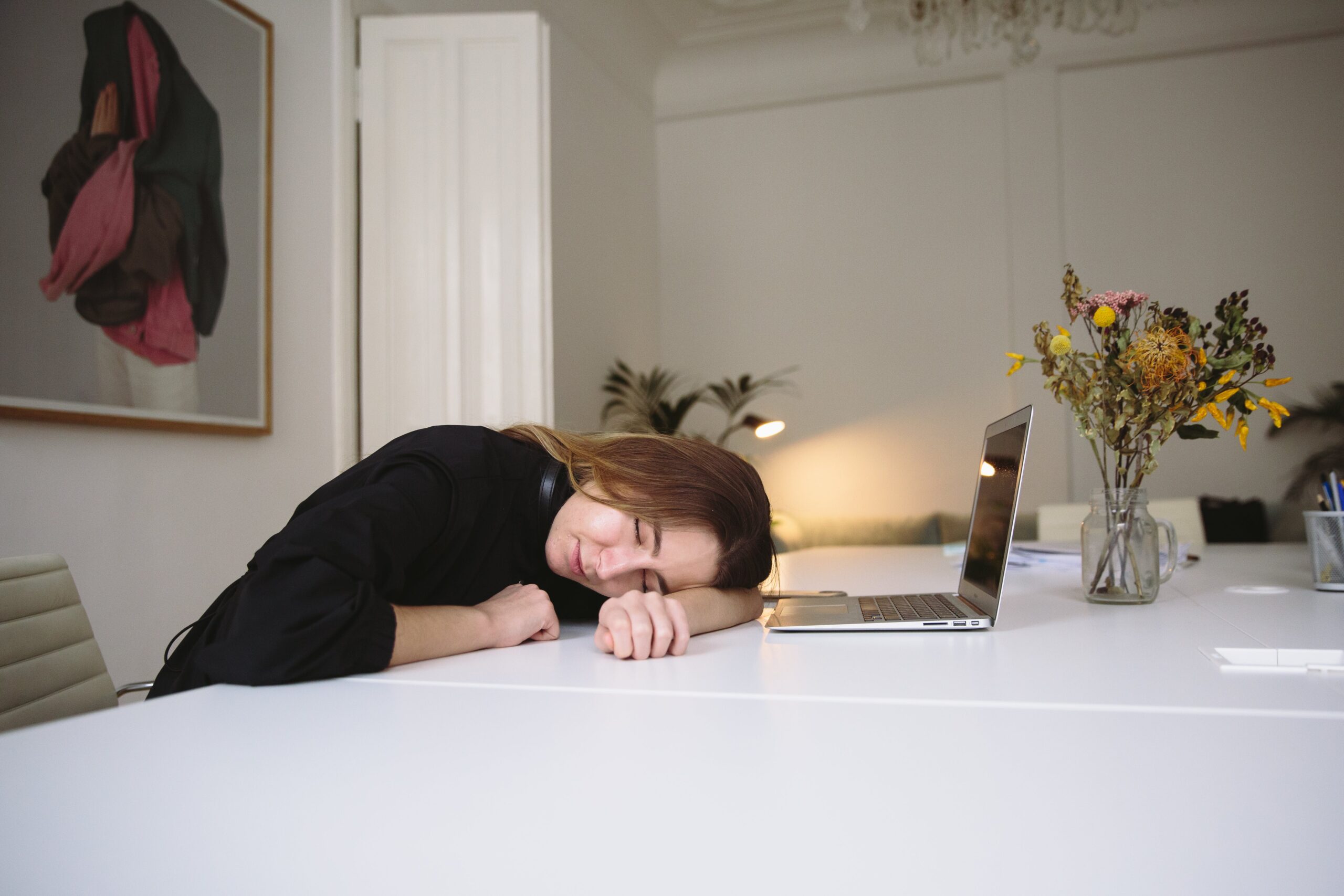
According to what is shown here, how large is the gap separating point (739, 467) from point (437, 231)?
203cm

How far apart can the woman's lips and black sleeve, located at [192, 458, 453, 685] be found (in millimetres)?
221

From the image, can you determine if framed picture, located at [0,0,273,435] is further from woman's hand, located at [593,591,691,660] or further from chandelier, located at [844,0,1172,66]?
chandelier, located at [844,0,1172,66]

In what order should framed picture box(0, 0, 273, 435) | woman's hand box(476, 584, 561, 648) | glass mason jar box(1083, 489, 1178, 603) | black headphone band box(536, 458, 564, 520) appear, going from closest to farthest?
woman's hand box(476, 584, 561, 648)
black headphone band box(536, 458, 564, 520)
glass mason jar box(1083, 489, 1178, 603)
framed picture box(0, 0, 273, 435)

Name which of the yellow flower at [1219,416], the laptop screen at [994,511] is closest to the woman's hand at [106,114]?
the laptop screen at [994,511]

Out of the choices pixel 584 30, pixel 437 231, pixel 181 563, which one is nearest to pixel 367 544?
pixel 181 563

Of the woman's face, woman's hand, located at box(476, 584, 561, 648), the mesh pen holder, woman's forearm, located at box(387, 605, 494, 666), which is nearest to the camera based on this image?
woman's forearm, located at box(387, 605, 494, 666)

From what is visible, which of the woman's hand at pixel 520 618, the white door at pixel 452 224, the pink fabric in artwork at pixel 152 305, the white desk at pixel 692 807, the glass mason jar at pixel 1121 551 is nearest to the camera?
the white desk at pixel 692 807

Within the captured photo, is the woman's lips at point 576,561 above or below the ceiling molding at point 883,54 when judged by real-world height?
below

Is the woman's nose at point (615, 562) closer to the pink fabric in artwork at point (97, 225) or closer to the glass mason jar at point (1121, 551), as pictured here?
the glass mason jar at point (1121, 551)

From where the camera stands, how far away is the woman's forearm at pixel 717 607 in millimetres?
1136

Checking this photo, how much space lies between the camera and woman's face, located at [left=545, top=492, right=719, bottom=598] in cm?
117

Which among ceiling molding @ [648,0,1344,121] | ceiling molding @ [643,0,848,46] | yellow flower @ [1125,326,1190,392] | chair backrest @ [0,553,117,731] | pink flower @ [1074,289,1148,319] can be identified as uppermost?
ceiling molding @ [643,0,848,46]

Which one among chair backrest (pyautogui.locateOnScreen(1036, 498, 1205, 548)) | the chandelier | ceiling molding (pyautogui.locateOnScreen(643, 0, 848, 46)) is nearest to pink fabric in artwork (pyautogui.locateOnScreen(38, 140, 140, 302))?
the chandelier

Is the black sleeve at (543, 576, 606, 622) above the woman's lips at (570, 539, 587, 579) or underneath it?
underneath
